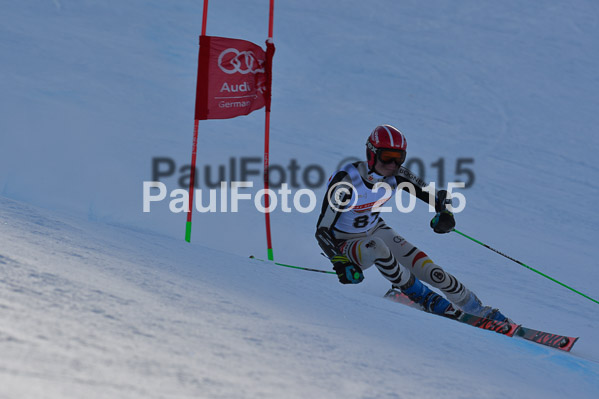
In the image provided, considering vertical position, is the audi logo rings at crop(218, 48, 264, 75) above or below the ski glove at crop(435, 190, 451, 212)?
above

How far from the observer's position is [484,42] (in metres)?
14.4

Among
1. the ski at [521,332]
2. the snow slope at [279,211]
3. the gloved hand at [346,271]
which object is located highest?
the snow slope at [279,211]

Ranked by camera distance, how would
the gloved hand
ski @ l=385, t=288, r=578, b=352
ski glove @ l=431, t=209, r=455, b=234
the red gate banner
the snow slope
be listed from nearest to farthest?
1. the snow slope
2. ski @ l=385, t=288, r=578, b=352
3. the gloved hand
4. ski glove @ l=431, t=209, r=455, b=234
5. the red gate banner

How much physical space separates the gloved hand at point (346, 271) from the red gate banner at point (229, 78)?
2.02 meters

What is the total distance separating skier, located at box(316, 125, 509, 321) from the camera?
169 inches

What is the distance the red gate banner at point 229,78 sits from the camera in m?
5.49

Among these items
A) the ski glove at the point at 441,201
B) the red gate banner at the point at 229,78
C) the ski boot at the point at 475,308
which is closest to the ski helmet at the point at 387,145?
the ski glove at the point at 441,201

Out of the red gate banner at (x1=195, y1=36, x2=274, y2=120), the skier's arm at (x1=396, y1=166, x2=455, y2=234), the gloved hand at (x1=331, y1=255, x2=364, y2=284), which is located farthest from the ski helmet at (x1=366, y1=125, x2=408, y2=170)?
the red gate banner at (x1=195, y1=36, x2=274, y2=120)

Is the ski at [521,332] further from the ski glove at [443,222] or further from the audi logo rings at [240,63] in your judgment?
the audi logo rings at [240,63]

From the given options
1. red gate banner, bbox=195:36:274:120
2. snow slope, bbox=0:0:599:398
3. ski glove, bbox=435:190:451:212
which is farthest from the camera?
red gate banner, bbox=195:36:274:120

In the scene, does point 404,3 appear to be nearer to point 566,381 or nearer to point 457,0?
point 457,0

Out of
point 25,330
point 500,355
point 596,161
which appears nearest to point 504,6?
point 596,161

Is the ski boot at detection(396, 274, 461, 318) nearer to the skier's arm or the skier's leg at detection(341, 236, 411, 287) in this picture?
the skier's leg at detection(341, 236, 411, 287)

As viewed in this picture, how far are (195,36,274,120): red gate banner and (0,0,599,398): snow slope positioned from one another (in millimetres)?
1150
